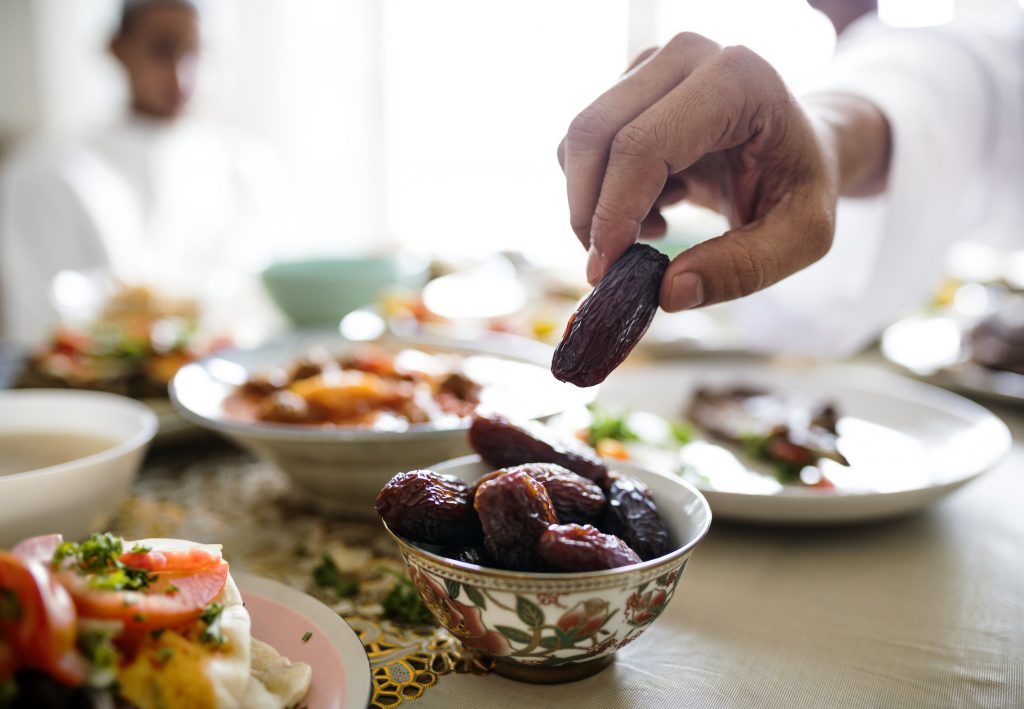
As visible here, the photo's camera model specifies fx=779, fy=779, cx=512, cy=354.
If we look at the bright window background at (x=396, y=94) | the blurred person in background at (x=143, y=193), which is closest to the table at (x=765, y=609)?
the blurred person in background at (x=143, y=193)

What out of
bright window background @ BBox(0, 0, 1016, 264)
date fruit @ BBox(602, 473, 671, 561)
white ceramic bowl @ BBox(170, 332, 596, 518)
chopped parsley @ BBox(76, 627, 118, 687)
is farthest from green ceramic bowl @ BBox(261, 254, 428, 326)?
bright window background @ BBox(0, 0, 1016, 264)

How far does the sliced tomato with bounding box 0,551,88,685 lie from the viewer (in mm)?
499

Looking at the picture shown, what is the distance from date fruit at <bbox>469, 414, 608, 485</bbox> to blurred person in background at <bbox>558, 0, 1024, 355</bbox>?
18cm

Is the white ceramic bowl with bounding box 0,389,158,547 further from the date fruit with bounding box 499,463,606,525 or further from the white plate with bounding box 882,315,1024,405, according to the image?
the white plate with bounding box 882,315,1024,405

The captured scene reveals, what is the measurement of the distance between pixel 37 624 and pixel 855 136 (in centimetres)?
121

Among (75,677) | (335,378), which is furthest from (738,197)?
(75,677)

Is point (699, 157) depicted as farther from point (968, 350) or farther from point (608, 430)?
point (968, 350)

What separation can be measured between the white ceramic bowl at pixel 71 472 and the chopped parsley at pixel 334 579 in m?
0.27

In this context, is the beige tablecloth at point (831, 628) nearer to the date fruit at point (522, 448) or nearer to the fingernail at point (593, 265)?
the date fruit at point (522, 448)

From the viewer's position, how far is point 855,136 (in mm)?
1204

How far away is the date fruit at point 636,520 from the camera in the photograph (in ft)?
2.29

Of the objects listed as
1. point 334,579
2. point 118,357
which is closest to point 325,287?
point 118,357

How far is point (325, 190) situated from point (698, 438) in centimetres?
591

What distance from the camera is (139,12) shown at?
3.62 m
